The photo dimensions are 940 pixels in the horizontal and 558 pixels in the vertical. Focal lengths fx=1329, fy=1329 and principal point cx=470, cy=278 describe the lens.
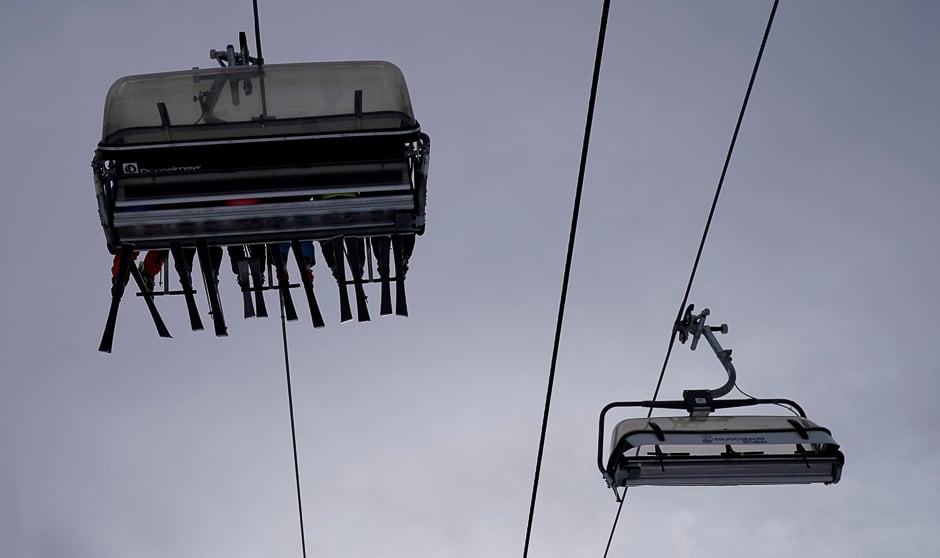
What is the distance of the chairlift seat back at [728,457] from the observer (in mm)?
7625

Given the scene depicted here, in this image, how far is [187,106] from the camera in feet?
24.5

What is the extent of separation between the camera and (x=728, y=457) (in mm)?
7641

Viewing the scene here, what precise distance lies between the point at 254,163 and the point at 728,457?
3164 mm

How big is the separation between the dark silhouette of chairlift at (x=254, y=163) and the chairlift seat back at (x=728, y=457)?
1.84m

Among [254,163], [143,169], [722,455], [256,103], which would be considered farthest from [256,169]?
[722,455]

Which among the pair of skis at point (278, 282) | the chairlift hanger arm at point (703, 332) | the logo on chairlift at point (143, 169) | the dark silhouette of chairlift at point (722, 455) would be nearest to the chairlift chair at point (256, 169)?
the logo on chairlift at point (143, 169)

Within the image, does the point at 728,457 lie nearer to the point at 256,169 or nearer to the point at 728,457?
the point at 728,457

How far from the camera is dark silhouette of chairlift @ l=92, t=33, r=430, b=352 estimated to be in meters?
7.24

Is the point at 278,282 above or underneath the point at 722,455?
above

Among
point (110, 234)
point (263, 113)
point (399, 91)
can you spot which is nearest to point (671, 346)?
point (399, 91)

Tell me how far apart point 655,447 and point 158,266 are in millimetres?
3169

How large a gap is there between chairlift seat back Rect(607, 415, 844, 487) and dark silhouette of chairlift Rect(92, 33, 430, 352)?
6.04 ft

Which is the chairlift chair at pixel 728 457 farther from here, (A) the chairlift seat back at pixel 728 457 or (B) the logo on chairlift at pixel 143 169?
(B) the logo on chairlift at pixel 143 169

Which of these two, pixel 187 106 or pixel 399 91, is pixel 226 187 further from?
pixel 399 91
